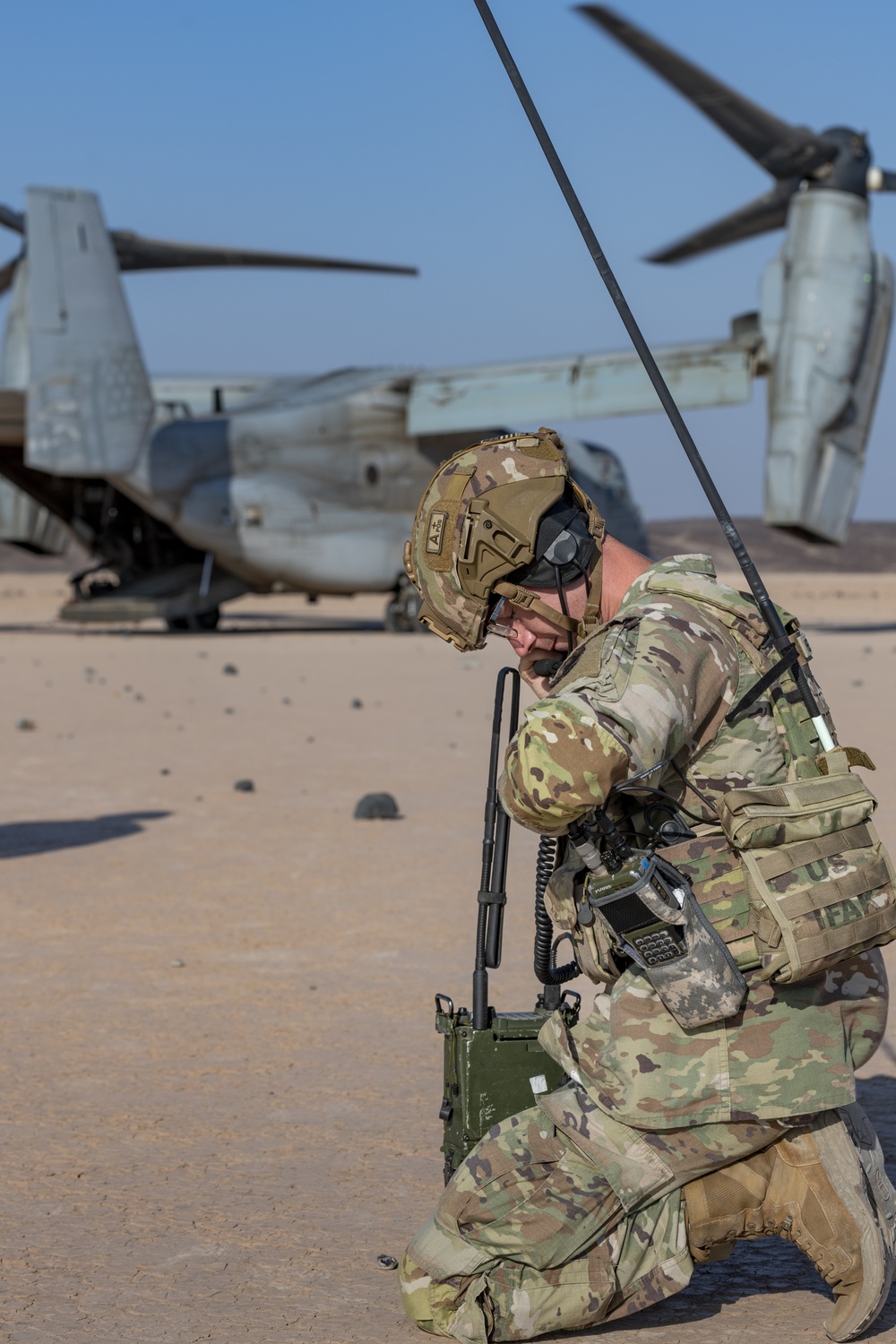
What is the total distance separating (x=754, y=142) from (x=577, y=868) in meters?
25.5

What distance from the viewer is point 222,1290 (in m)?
3.35

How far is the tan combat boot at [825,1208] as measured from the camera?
10.2ft

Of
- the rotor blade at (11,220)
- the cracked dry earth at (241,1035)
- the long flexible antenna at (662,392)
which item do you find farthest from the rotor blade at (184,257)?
the long flexible antenna at (662,392)

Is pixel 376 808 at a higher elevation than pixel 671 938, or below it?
below

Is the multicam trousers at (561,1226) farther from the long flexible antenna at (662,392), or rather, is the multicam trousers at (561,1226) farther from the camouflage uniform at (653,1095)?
the long flexible antenna at (662,392)

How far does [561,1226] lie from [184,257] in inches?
1200

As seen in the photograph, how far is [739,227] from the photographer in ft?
93.7

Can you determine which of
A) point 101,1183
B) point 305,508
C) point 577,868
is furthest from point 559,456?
point 305,508

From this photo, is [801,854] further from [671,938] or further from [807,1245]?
[807,1245]

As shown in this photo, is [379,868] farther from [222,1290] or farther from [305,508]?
[305,508]

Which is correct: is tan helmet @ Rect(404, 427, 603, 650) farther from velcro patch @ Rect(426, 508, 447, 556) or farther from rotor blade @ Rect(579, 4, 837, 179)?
rotor blade @ Rect(579, 4, 837, 179)

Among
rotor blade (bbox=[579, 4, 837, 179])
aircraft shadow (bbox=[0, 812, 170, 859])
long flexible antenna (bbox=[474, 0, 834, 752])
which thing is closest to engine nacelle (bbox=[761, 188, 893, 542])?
rotor blade (bbox=[579, 4, 837, 179])

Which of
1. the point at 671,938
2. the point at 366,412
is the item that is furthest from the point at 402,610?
the point at 671,938

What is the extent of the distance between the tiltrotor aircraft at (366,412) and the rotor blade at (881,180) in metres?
0.03
